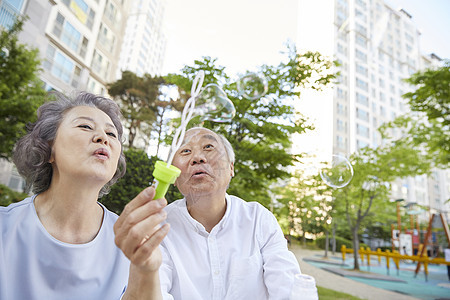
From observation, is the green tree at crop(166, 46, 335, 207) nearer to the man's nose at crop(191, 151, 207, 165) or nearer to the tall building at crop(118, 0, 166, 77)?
the man's nose at crop(191, 151, 207, 165)

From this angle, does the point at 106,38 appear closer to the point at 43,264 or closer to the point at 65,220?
the point at 65,220

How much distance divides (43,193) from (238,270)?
1126 mm

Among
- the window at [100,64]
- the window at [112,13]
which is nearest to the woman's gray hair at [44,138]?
the window at [100,64]

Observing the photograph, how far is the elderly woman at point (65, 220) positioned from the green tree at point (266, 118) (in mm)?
4545

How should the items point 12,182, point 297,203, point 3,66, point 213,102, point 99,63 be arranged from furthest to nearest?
point 99,63 < point 297,203 < point 12,182 < point 3,66 < point 213,102

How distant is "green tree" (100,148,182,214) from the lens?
14.7 feet

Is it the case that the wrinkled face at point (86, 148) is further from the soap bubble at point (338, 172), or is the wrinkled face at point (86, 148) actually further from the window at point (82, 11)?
the window at point (82, 11)

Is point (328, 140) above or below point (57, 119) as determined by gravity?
above

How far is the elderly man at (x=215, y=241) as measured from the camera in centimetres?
148

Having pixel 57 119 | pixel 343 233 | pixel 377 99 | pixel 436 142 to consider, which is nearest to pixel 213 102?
pixel 57 119

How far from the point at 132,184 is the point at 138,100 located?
9922 millimetres

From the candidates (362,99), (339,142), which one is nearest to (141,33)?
(362,99)

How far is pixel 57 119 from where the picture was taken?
1505 millimetres

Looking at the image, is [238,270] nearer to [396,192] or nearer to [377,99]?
[396,192]
